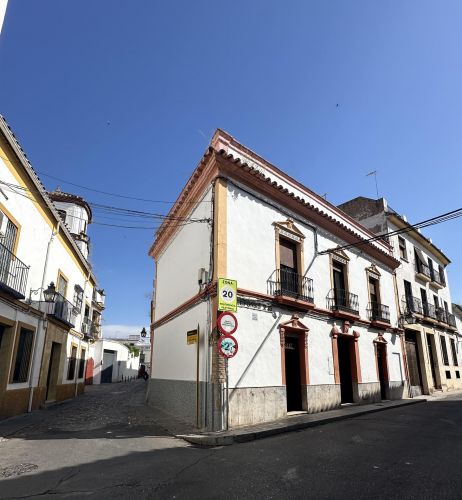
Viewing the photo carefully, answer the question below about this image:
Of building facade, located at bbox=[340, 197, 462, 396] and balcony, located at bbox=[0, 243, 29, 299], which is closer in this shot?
balcony, located at bbox=[0, 243, 29, 299]

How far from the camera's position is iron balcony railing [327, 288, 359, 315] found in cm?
1279

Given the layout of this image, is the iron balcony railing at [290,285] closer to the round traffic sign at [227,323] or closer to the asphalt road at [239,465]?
the round traffic sign at [227,323]

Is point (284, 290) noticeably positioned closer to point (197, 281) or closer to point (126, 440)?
point (197, 281)

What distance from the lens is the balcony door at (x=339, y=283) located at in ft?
43.9

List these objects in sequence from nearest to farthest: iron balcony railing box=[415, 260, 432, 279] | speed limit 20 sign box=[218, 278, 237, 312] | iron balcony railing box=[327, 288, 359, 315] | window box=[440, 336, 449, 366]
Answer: speed limit 20 sign box=[218, 278, 237, 312], iron balcony railing box=[327, 288, 359, 315], iron balcony railing box=[415, 260, 432, 279], window box=[440, 336, 449, 366]

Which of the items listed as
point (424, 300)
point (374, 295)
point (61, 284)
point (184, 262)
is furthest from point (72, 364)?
point (424, 300)

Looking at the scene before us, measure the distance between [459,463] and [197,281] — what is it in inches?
285

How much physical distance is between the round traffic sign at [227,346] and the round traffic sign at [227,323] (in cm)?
13

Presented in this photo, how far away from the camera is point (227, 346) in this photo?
813cm

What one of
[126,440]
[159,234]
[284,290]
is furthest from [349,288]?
[126,440]

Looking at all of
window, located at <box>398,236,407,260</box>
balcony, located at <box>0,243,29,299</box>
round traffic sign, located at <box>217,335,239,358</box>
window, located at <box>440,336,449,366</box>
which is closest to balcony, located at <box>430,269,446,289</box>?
window, located at <box>440,336,449,366</box>

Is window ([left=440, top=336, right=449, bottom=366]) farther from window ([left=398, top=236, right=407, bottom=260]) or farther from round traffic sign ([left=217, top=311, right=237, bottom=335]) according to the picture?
round traffic sign ([left=217, top=311, right=237, bottom=335])

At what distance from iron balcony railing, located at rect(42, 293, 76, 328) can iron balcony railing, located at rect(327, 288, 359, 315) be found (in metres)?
9.87

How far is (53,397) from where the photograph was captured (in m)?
15.2
